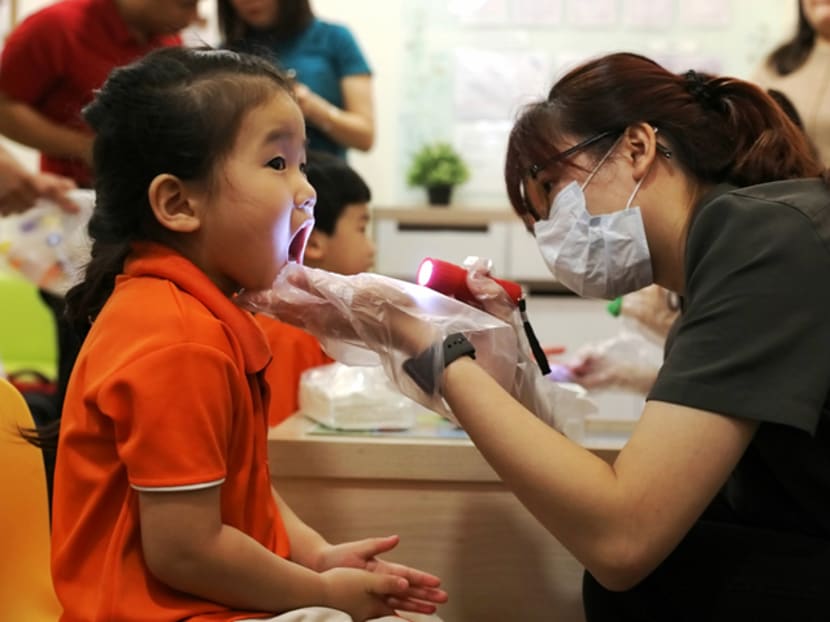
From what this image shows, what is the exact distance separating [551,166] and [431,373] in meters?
0.29

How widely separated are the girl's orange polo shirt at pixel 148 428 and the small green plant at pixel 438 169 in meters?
2.52

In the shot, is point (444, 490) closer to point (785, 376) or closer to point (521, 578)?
point (521, 578)

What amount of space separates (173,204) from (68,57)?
95 centimetres

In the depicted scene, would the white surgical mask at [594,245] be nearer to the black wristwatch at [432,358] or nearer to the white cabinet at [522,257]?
the black wristwatch at [432,358]

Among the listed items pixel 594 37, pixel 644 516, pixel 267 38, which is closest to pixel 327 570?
pixel 644 516

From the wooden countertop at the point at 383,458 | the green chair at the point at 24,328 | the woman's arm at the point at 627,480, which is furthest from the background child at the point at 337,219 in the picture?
the green chair at the point at 24,328

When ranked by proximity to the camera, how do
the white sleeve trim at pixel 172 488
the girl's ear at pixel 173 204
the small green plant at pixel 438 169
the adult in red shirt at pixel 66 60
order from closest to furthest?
the white sleeve trim at pixel 172 488 < the girl's ear at pixel 173 204 < the adult in red shirt at pixel 66 60 < the small green plant at pixel 438 169

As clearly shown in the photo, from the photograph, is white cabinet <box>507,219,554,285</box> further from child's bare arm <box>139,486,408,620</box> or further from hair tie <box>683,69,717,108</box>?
child's bare arm <box>139,486,408,620</box>

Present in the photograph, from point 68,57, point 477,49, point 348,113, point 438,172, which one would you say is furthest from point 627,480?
point 477,49

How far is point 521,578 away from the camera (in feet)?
3.89

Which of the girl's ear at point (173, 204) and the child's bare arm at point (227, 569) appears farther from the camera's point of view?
the girl's ear at point (173, 204)

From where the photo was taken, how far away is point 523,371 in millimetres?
1042

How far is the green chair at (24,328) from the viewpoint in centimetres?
340

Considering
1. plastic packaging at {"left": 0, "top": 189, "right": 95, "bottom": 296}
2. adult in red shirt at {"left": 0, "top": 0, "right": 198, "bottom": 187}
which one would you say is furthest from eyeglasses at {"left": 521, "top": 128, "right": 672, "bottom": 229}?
adult in red shirt at {"left": 0, "top": 0, "right": 198, "bottom": 187}
